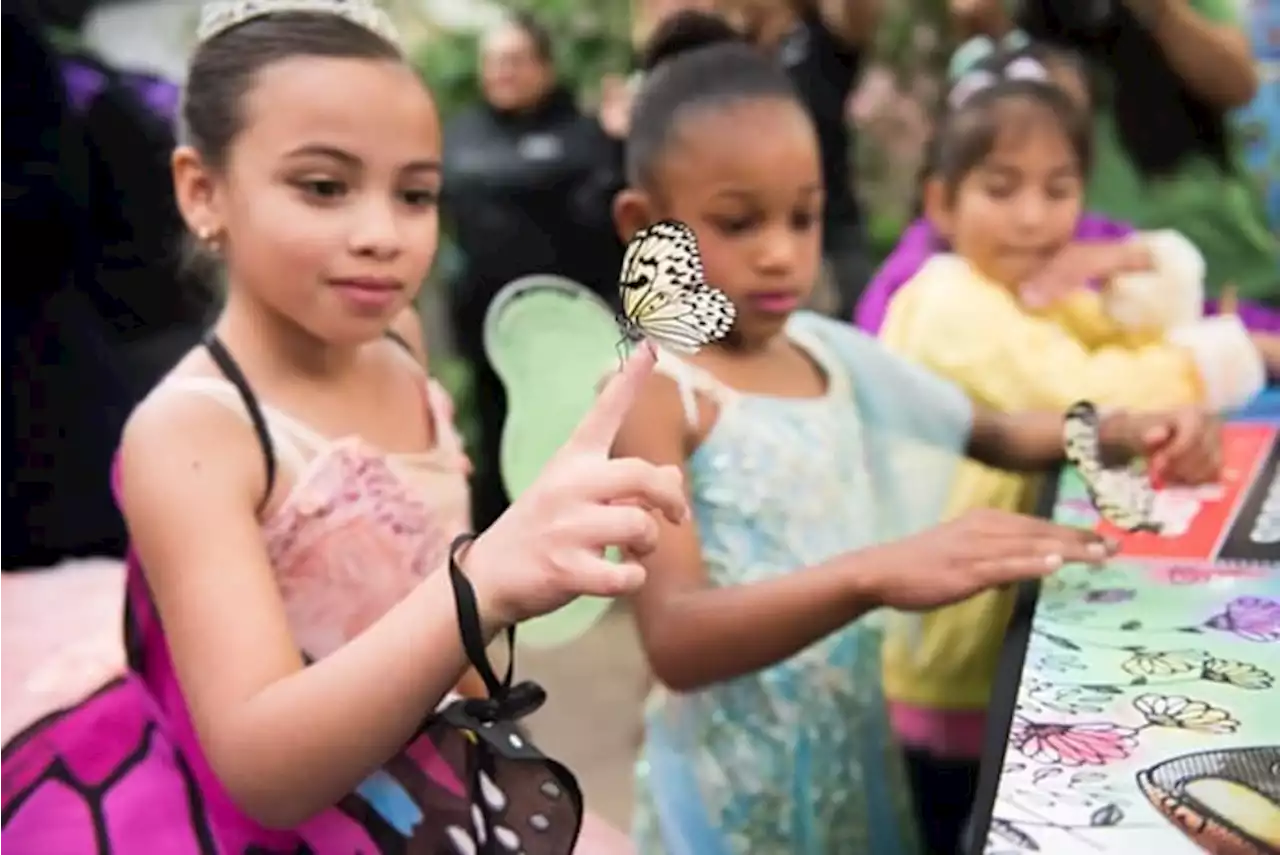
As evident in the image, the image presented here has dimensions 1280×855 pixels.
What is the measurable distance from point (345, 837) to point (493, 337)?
227mm

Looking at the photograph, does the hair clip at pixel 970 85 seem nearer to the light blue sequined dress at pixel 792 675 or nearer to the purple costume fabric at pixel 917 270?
the purple costume fabric at pixel 917 270

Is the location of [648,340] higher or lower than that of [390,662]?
higher

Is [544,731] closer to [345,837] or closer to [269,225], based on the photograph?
[345,837]

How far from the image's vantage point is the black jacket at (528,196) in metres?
0.66

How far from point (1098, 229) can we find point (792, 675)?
48cm

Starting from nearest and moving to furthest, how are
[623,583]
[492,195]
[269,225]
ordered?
[623,583] → [269,225] → [492,195]

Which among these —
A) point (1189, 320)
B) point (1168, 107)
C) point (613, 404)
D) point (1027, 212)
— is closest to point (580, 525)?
point (613, 404)

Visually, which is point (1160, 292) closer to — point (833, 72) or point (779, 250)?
point (833, 72)

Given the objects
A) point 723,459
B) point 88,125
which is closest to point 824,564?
point 723,459

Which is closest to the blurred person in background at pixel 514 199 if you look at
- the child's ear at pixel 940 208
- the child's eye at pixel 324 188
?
the child's eye at pixel 324 188

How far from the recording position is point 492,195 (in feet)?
2.55

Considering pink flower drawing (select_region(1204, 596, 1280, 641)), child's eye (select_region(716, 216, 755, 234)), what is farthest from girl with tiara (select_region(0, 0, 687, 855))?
pink flower drawing (select_region(1204, 596, 1280, 641))

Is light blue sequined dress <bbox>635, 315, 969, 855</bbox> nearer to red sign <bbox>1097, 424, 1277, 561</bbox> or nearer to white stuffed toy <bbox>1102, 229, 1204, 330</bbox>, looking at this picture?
red sign <bbox>1097, 424, 1277, 561</bbox>

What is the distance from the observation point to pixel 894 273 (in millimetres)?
894
